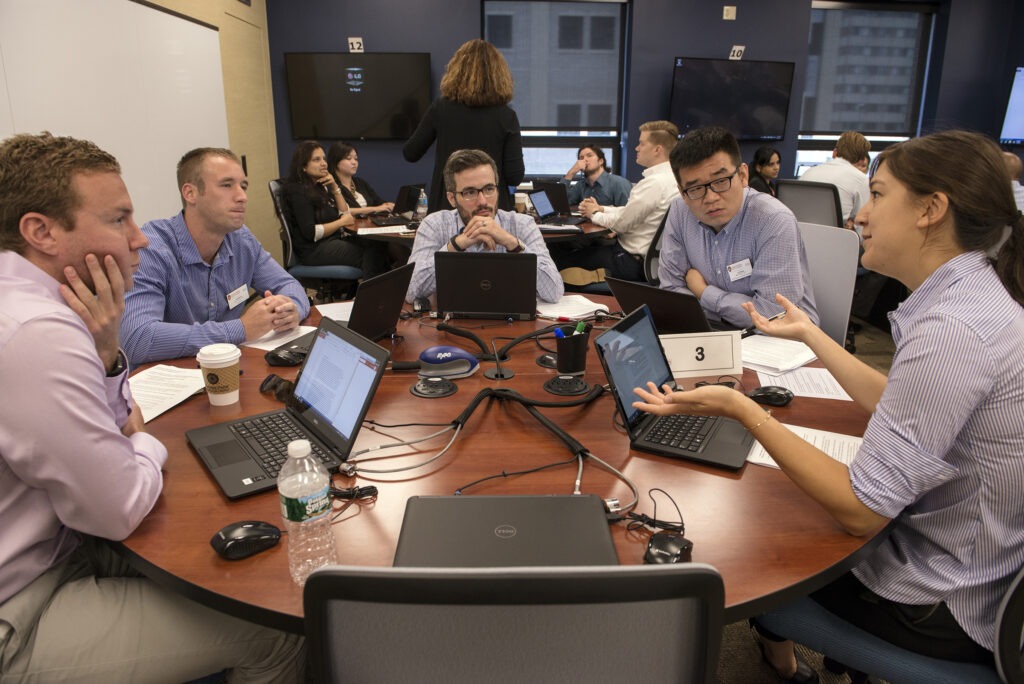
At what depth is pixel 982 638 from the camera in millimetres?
1191

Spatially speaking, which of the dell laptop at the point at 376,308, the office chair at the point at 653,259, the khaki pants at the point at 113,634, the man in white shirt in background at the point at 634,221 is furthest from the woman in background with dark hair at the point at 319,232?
the khaki pants at the point at 113,634

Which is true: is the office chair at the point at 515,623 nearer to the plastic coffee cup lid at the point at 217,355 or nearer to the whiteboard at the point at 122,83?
the plastic coffee cup lid at the point at 217,355

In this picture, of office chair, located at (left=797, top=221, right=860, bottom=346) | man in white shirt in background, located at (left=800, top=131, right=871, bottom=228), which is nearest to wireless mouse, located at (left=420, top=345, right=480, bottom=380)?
office chair, located at (left=797, top=221, right=860, bottom=346)

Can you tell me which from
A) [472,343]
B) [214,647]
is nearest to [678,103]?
[472,343]

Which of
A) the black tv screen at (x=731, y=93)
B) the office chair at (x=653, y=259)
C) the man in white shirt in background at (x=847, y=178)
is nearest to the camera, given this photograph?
the office chair at (x=653, y=259)

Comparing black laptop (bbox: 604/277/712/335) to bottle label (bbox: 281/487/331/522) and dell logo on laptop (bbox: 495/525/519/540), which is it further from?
bottle label (bbox: 281/487/331/522)

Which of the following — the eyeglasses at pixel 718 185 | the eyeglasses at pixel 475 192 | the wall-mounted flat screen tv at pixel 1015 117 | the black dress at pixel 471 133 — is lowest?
the eyeglasses at pixel 475 192

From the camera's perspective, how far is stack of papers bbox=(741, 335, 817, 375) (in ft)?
6.52

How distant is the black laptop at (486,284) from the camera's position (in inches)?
94.1

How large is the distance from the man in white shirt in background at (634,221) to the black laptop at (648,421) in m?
2.56

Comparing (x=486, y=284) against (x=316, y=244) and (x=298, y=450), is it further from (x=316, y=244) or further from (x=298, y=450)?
(x=316, y=244)

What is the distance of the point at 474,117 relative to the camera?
148 inches

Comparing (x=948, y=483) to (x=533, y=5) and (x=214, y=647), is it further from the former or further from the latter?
(x=533, y=5)

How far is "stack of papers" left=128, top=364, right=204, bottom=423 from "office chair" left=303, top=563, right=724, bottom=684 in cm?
112
